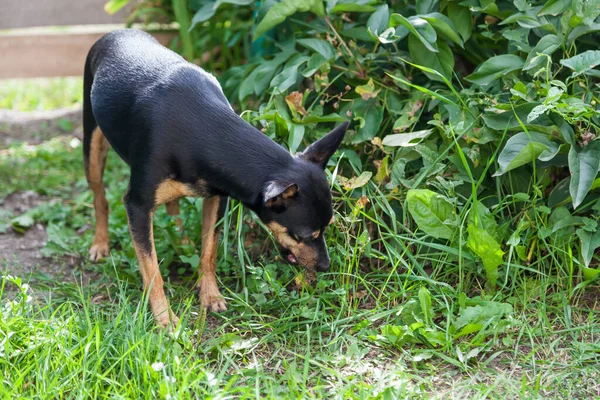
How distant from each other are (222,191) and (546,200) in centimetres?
171

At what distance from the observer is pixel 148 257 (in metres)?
3.51

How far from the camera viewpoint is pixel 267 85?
438cm

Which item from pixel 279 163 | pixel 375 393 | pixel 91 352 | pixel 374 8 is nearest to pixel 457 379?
pixel 375 393

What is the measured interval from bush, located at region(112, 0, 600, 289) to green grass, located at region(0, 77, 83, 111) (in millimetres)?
3829

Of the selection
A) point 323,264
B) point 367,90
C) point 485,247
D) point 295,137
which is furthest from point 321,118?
point 485,247

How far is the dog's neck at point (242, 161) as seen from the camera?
10.5ft

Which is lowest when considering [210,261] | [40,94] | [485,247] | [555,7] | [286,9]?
[40,94]

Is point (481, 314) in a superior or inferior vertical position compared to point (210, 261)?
superior

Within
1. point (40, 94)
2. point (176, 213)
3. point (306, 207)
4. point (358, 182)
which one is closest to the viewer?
point (306, 207)

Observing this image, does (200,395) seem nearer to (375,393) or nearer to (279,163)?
(375,393)

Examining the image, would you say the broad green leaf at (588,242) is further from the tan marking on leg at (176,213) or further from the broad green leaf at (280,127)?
the tan marking on leg at (176,213)

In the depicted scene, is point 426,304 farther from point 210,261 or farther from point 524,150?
point 210,261

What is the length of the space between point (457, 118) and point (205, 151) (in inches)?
53.3

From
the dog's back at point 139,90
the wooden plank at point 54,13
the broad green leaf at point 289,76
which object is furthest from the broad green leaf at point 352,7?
the wooden plank at point 54,13
